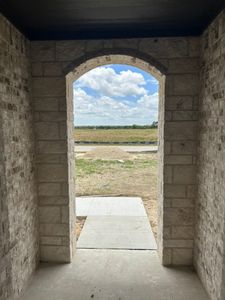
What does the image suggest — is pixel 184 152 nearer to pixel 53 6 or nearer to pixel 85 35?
pixel 85 35

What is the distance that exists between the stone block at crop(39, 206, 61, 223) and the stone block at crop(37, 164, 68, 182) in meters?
0.36

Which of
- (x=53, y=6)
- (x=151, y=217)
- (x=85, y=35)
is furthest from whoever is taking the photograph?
(x=151, y=217)

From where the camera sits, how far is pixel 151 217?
4.88 metres

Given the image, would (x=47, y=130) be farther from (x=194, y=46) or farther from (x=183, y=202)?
(x=194, y=46)

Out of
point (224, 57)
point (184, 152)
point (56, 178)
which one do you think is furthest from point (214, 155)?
point (56, 178)

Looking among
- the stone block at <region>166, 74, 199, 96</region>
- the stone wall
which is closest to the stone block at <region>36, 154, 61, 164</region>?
the stone wall

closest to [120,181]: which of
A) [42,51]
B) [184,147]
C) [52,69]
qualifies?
[184,147]

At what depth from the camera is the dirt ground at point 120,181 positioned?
606 centimetres

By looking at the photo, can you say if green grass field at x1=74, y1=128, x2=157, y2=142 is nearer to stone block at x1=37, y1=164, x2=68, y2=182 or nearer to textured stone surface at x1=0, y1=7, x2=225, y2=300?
textured stone surface at x1=0, y1=7, x2=225, y2=300

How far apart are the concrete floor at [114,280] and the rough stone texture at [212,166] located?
0.94 ft

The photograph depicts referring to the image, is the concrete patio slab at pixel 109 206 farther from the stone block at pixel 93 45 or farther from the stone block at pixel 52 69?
the stone block at pixel 93 45

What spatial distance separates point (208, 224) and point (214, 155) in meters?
0.76

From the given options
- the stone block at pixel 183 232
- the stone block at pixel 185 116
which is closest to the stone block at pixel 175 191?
the stone block at pixel 183 232

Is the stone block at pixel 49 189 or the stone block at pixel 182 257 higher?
the stone block at pixel 49 189
